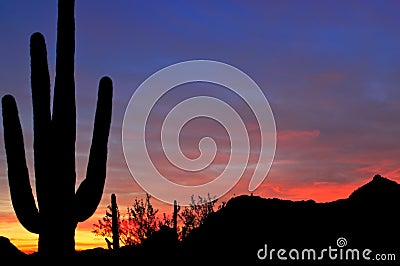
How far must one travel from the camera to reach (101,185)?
13086mm

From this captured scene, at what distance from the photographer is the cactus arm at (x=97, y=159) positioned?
12930mm

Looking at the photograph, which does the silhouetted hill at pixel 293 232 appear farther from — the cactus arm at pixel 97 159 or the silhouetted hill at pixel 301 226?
the cactus arm at pixel 97 159

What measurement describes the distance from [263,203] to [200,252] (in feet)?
6.80

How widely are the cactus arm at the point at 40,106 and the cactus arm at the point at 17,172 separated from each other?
0.31 m

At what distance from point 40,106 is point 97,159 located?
66.0 inches

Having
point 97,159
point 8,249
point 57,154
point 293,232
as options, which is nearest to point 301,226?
point 293,232

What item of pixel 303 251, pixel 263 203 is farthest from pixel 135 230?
pixel 303 251

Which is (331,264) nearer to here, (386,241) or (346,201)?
(386,241)

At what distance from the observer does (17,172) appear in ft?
42.9

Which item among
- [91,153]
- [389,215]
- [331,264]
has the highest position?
[91,153]

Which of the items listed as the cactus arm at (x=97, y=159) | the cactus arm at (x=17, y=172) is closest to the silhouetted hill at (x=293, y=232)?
the cactus arm at (x=97, y=159)

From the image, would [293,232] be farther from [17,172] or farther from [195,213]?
[195,213]

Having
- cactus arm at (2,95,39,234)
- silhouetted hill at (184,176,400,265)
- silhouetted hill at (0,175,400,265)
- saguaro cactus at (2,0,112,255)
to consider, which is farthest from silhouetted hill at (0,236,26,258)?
silhouetted hill at (184,176,400,265)

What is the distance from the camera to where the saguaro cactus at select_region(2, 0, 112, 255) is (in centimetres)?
1283
